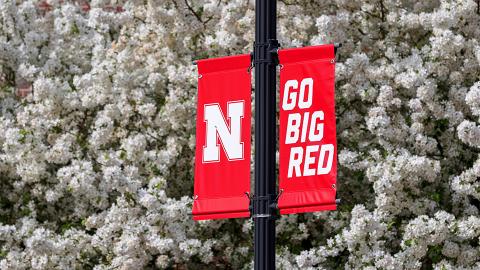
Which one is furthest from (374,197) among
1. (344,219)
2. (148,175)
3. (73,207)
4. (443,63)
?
(73,207)

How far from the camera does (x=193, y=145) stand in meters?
13.1

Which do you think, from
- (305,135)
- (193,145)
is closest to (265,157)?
(305,135)

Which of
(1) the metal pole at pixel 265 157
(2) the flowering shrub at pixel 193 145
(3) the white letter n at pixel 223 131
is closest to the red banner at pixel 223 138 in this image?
(3) the white letter n at pixel 223 131

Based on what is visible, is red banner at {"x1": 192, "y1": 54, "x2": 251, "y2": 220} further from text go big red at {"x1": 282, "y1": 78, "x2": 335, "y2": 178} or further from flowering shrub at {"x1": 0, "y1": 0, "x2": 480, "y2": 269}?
flowering shrub at {"x1": 0, "y1": 0, "x2": 480, "y2": 269}

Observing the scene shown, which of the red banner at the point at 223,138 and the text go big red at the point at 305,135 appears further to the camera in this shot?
the red banner at the point at 223,138

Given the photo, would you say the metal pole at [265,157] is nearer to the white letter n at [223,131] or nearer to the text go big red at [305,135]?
the text go big red at [305,135]

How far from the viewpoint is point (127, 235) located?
12.5 meters

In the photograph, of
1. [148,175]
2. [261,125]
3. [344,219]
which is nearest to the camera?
[261,125]

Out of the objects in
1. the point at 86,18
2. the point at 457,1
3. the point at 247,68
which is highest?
the point at 86,18

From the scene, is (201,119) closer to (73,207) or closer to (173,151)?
(173,151)

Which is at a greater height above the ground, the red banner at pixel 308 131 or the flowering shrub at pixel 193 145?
the flowering shrub at pixel 193 145

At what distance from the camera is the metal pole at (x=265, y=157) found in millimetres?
8047

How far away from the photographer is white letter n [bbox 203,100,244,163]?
8.36 meters

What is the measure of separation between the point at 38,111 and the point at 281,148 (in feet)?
19.6
